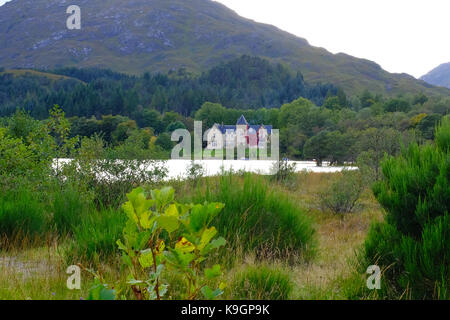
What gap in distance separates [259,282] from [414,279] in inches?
63.1

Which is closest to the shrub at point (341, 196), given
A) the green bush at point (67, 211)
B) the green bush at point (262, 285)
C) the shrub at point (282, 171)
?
the shrub at point (282, 171)

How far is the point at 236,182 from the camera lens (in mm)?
7293

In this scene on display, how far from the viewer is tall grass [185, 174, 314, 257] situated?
20.2 feet

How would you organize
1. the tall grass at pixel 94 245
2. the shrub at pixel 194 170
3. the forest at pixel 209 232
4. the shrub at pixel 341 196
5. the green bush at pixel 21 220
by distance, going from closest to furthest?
the forest at pixel 209 232
the tall grass at pixel 94 245
the green bush at pixel 21 220
the shrub at pixel 341 196
the shrub at pixel 194 170

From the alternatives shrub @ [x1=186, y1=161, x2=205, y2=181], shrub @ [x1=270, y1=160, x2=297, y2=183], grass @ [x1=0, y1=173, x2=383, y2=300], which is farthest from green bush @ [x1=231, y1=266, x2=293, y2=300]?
shrub @ [x1=270, y1=160, x2=297, y2=183]

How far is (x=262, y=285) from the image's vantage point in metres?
4.28

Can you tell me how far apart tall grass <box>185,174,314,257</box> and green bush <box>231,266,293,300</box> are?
1.49 m

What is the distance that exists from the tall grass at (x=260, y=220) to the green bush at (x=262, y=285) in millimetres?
1495

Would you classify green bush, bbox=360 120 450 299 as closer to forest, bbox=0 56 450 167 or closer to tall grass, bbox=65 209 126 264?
tall grass, bbox=65 209 126 264

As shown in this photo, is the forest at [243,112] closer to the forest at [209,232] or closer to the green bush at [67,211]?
the forest at [209,232]

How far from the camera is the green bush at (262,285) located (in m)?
4.17

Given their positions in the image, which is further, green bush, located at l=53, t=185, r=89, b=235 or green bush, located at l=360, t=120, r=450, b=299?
green bush, located at l=53, t=185, r=89, b=235
